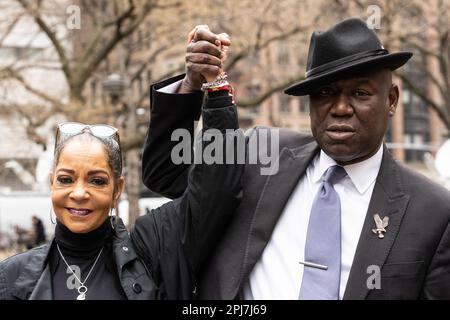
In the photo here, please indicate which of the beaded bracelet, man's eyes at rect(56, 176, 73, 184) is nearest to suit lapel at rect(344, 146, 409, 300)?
the beaded bracelet

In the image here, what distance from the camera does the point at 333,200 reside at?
9.78 feet

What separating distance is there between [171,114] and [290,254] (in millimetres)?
837

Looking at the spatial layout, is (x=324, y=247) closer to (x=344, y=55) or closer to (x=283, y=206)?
(x=283, y=206)

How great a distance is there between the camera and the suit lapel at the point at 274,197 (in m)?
2.96

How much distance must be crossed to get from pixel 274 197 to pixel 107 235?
30.7 inches

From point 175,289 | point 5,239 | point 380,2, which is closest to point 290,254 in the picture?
point 175,289

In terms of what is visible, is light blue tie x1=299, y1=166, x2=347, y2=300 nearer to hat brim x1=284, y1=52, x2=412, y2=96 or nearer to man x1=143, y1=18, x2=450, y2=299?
man x1=143, y1=18, x2=450, y2=299

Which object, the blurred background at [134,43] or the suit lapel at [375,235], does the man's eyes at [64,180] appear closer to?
the suit lapel at [375,235]

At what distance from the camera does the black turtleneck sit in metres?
2.79

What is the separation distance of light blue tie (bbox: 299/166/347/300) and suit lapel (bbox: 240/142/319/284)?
0.49ft

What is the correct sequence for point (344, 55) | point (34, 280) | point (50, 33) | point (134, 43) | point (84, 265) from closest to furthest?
point (34, 280)
point (84, 265)
point (344, 55)
point (50, 33)
point (134, 43)

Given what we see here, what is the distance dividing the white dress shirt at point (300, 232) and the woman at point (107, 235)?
255mm

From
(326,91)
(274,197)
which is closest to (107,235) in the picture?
(274,197)
